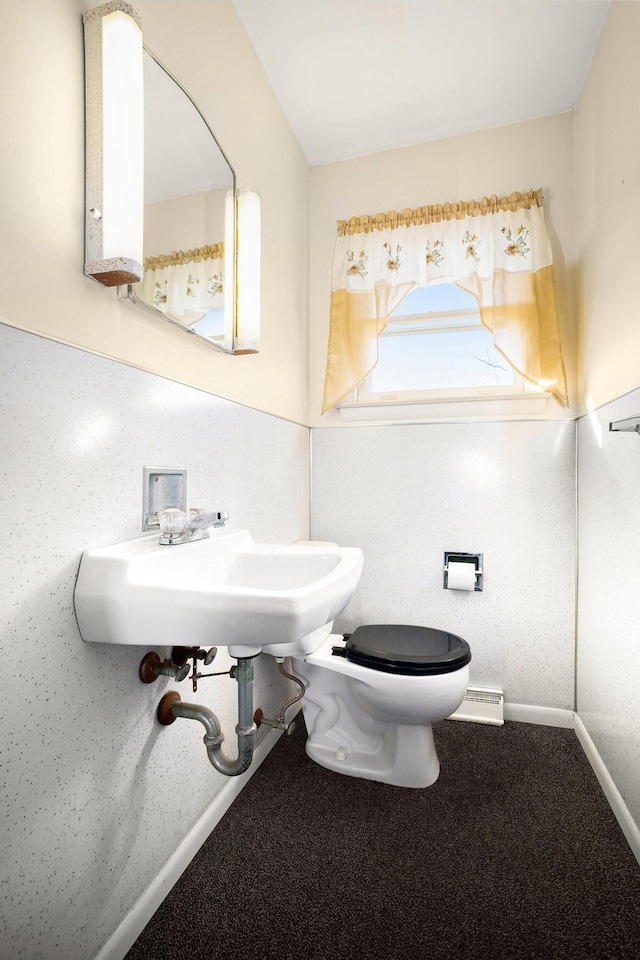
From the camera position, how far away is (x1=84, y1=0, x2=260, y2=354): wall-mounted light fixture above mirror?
0.91m

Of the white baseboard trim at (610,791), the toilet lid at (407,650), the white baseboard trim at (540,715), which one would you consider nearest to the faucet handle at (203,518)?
the toilet lid at (407,650)

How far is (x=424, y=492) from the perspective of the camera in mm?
2113

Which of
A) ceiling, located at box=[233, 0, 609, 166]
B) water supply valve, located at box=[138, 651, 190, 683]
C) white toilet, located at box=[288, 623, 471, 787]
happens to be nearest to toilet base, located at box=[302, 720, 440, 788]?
white toilet, located at box=[288, 623, 471, 787]

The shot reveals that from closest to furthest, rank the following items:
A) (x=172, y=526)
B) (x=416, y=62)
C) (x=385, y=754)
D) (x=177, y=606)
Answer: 1. (x=177, y=606)
2. (x=172, y=526)
3. (x=385, y=754)
4. (x=416, y=62)

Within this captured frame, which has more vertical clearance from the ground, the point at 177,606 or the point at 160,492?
the point at 160,492

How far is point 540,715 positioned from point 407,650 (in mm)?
856

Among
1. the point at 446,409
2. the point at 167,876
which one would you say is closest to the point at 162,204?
the point at 446,409

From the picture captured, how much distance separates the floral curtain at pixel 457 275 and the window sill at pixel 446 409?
3.2 inches

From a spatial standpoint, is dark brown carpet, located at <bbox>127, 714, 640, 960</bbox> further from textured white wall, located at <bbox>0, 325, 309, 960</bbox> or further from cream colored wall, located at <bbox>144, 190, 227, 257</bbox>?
cream colored wall, located at <bbox>144, 190, 227, 257</bbox>

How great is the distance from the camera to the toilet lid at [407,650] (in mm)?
1475

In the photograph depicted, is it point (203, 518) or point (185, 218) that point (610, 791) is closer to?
point (203, 518)

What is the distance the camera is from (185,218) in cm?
125

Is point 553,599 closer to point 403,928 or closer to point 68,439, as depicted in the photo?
point 403,928

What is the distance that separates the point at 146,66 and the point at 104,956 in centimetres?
192
